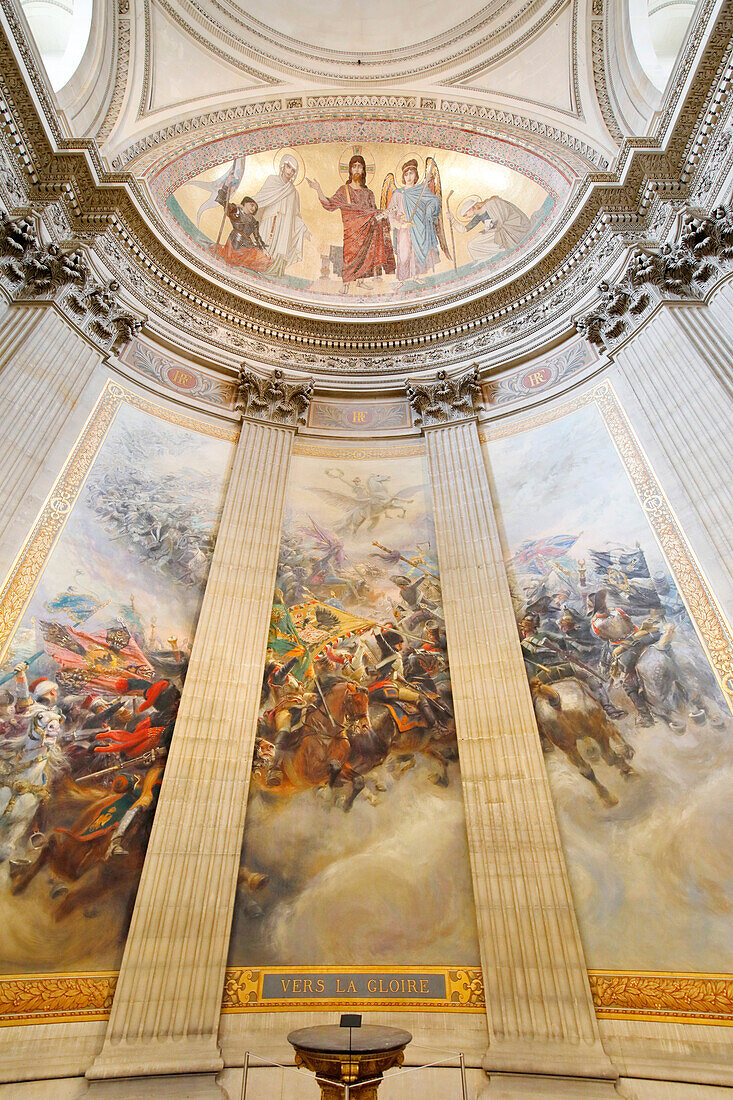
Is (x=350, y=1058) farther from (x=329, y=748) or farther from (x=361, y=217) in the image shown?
(x=361, y=217)

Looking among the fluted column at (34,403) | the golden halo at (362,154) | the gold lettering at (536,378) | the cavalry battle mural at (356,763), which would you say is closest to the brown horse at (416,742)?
the cavalry battle mural at (356,763)

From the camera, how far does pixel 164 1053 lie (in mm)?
5449

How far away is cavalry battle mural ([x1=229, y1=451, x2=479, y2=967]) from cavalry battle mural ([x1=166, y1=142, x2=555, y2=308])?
20.5 ft

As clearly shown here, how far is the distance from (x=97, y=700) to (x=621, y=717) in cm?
616

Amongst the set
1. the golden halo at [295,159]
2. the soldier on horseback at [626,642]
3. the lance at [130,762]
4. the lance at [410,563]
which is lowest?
the lance at [130,762]

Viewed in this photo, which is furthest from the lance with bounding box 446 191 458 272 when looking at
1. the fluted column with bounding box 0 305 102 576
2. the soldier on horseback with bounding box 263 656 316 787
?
the soldier on horseback with bounding box 263 656 316 787

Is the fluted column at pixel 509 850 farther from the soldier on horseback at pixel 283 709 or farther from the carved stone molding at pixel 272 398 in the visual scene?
the carved stone molding at pixel 272 398

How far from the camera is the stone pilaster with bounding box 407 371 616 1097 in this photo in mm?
5414

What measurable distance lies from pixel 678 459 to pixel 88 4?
40.9ft

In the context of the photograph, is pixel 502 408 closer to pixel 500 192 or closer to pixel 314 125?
pixel 500 192

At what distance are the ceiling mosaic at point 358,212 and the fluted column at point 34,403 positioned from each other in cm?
458

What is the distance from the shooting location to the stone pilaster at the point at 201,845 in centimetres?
551

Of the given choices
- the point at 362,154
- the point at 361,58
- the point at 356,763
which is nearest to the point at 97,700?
the point at 356,763

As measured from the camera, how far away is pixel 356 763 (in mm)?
7500
